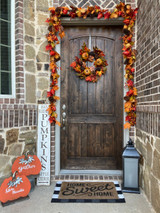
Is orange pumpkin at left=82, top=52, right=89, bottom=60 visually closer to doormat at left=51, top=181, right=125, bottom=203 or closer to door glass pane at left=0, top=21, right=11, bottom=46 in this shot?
door glass pane at left=0, top=21, right=11, bottom=46

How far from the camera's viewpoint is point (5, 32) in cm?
225

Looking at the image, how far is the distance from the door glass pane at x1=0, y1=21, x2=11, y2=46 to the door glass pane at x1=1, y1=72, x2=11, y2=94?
0.45 m

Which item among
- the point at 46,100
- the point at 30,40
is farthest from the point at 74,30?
the point at 46,100

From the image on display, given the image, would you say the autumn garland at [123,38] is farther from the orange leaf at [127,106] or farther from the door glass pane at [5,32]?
the door glass pane at [5,32]

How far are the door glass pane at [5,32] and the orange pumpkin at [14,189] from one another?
1837 millimetres

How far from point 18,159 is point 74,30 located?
7.04ft

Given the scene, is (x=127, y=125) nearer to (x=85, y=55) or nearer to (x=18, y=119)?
(x=85, y=55)

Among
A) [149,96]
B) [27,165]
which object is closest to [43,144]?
[27,165]

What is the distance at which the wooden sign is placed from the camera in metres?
2.33

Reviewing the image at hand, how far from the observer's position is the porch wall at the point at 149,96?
1724 millimetres

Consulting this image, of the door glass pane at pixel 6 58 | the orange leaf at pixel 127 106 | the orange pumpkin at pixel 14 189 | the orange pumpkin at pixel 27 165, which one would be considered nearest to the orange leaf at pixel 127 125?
the orange leaf at pixel 127 106

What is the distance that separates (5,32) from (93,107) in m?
1.70

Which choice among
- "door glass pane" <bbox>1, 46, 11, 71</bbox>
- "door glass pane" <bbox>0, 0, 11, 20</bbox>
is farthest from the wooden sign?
"door glass pane" <bbox>0, 0, 11, 20</bbox>

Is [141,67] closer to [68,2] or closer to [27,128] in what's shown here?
[68,2]
